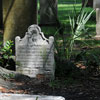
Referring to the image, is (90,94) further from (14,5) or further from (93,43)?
(93,43)

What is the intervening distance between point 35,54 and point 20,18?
163 cm

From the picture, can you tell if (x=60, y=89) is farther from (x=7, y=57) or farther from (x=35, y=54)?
(x=7, y=57)

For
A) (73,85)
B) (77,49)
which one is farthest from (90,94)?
(77,49)

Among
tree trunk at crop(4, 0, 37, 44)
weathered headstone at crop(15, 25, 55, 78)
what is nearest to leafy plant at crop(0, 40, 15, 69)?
weathered headstone at crop(15, 25, 55, 78)

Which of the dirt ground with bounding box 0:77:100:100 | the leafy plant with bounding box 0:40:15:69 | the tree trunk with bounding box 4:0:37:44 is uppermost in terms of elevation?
the tree trunk with bounding box 4:0:37:44

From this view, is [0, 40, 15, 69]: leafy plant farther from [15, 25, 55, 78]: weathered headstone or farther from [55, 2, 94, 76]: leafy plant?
[55, 2, 94, 76]: leafy plant

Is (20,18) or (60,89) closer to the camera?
(60,89)

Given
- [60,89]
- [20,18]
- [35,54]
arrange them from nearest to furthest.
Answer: [60,89] → [35,54] → [20,18]

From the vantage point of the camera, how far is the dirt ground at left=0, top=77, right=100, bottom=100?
6890mm

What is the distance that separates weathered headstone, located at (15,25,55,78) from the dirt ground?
13.1 inches

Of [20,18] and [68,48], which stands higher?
[20,18]

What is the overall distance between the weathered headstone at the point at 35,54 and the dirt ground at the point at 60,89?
333mm

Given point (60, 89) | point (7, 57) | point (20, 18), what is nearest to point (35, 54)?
point (7, 57)

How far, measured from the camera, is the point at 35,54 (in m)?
8.23
